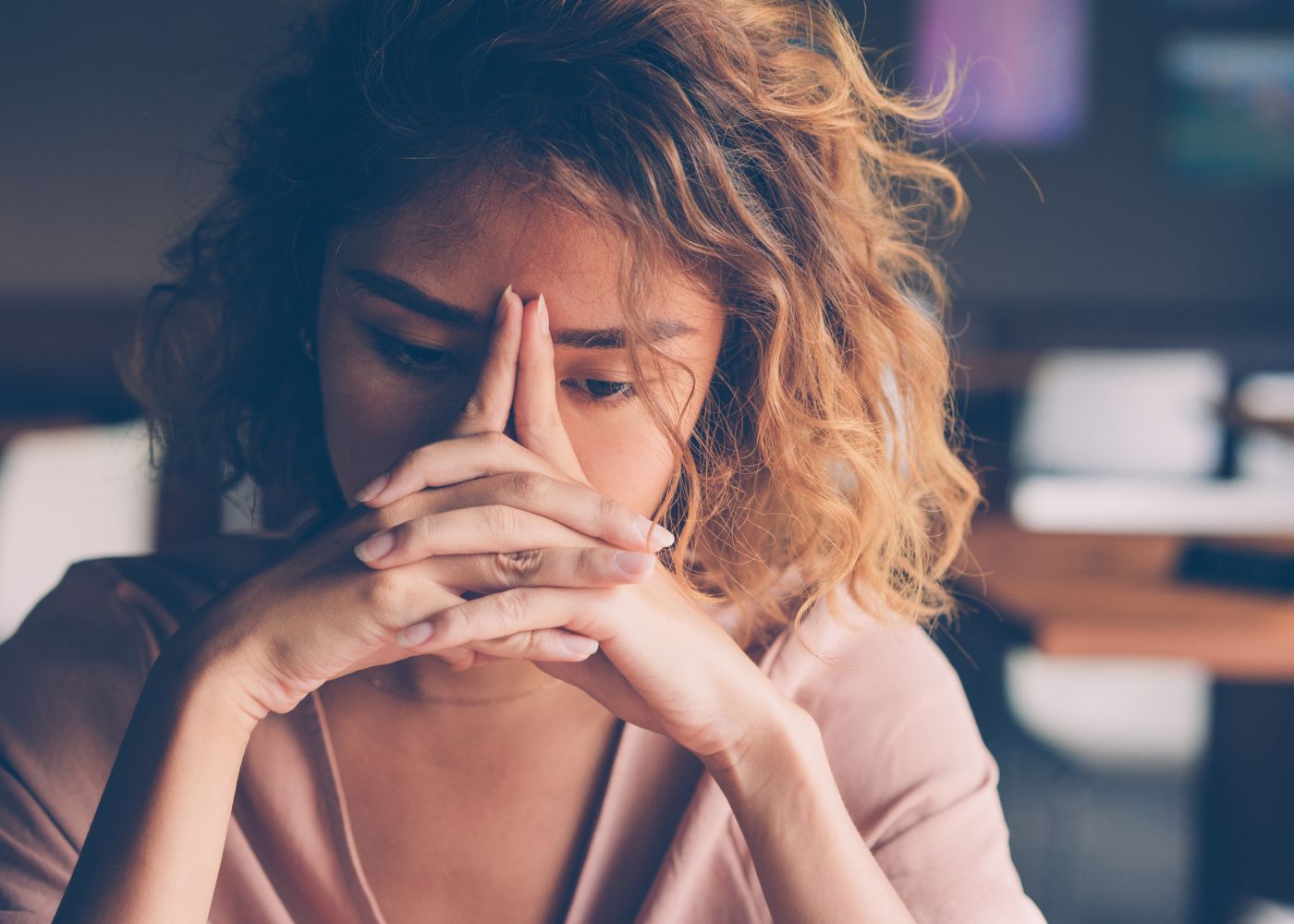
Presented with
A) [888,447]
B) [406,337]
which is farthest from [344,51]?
[888,447]

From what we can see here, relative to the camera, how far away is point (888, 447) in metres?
1.20

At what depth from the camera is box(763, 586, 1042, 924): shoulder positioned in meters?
1.06

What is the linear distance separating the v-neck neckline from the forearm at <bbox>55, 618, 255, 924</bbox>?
0.60 ft

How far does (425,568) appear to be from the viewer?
2.91ft

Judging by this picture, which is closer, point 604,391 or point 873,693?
point 604,391

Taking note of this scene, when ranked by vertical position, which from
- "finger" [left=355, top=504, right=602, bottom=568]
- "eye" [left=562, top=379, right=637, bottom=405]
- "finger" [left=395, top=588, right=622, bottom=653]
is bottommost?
"finger" [left=395, top=588, right=622, bottom=653]

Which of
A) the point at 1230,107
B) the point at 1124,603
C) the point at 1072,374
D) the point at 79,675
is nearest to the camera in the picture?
the point at 79,675

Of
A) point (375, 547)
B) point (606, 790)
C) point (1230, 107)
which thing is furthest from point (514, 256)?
point (1230, 107)

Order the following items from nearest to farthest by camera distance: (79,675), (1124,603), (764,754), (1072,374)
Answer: (764,754) → (79,675) → (1124,603) → (1072,374)

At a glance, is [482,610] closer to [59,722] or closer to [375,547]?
[375,547]

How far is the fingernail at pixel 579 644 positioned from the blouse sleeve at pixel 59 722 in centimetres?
45

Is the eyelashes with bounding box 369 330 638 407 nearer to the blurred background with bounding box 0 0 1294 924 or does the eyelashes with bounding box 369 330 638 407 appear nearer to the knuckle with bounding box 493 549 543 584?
the knuckle with bounding box 493 549 543 584

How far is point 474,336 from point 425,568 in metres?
0.20

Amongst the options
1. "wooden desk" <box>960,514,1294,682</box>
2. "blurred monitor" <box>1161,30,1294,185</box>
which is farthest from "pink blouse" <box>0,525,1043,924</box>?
"blurred monitor" <box>1161,30,1294,185</box>
